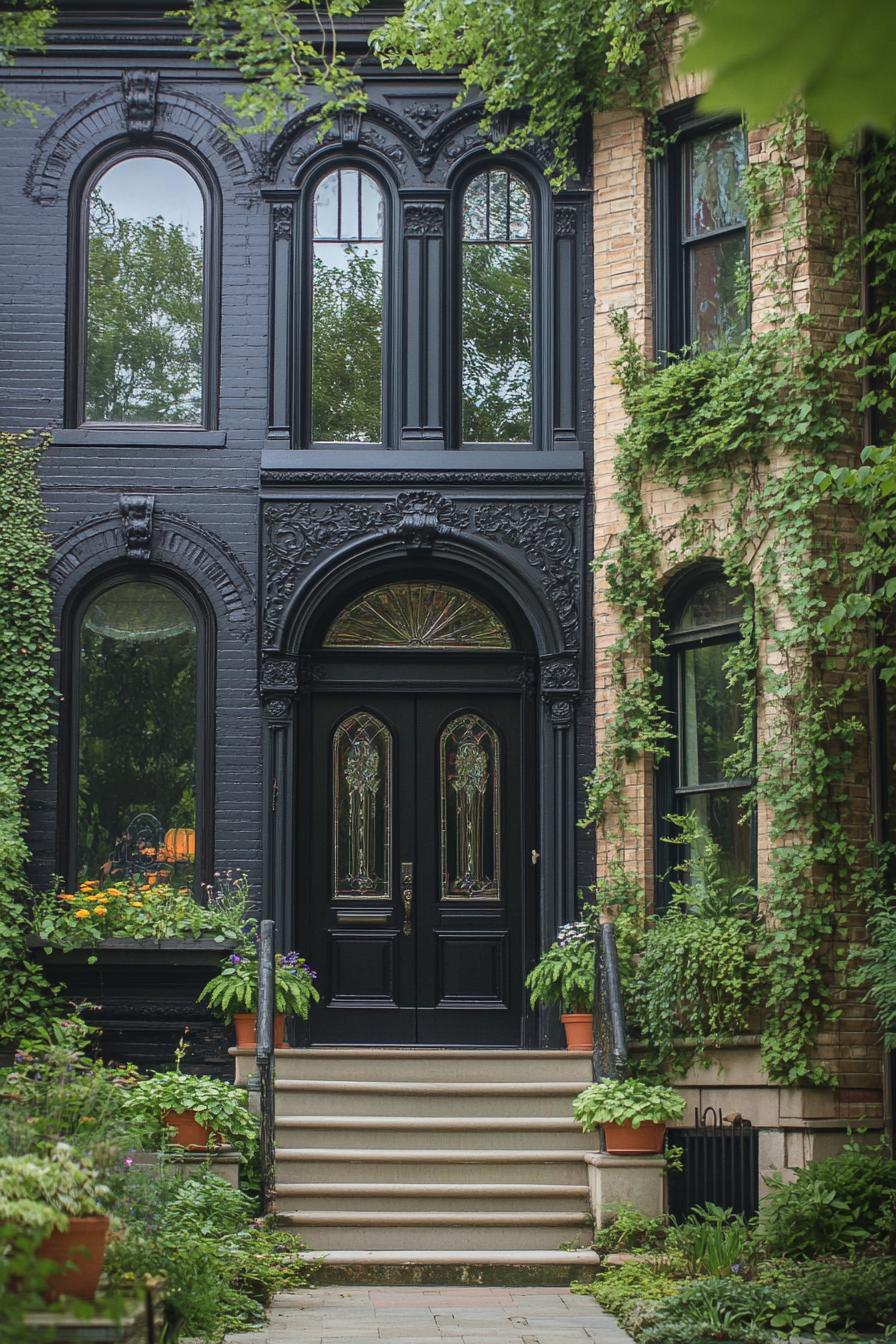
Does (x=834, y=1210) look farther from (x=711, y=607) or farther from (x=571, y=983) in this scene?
(x=711, y=607)

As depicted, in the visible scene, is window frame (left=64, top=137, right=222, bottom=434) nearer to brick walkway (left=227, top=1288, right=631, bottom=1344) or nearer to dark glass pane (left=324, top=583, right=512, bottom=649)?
dark glass pane (left=324, top=583, right=512, bottom=649)

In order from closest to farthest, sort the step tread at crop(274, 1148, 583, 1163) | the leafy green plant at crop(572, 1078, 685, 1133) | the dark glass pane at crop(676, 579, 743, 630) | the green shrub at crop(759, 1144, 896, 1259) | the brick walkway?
the brick walkway → the green shrub at crop(759, 1144, 896, 1259) → the leafy green plant at crop(572, 1078, 685, 1133) → the step tread at crop(274, 1148, 583, 1163) → the dark glass pane at crop(676, 579, 743, 630)

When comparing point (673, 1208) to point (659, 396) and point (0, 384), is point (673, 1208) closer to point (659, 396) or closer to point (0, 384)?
point (659, 396)

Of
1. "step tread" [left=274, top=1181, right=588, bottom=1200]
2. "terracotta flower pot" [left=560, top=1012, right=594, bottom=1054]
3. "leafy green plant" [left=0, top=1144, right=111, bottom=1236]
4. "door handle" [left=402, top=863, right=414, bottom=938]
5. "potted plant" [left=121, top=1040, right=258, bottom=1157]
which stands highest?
"door handle" [left=402, top=863, right=414, bottom=938]

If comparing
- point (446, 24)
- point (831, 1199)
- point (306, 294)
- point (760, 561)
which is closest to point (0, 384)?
point (306, 294)

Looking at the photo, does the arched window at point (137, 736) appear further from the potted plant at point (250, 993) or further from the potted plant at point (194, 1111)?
the potted plant at point (194, 1111)

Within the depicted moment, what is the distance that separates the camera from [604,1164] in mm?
8805

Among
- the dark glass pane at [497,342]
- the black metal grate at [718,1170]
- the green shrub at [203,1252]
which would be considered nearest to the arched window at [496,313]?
the dark glass pane at [497,342]

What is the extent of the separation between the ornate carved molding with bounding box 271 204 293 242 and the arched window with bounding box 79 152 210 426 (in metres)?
0.53

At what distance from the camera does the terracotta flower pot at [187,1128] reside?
874 cm

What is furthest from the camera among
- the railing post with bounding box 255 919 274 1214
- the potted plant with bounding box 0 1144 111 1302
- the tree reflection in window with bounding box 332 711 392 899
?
the tree reflection in window with bounding box 332 711 392 899

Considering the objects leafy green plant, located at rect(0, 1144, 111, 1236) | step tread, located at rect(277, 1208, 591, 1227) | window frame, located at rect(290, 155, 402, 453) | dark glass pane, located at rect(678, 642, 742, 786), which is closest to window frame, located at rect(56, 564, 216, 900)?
window frame, located at rect(290, 155, 402, 453)

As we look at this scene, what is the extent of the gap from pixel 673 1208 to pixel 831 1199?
1404 mm

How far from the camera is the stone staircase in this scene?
873cm
